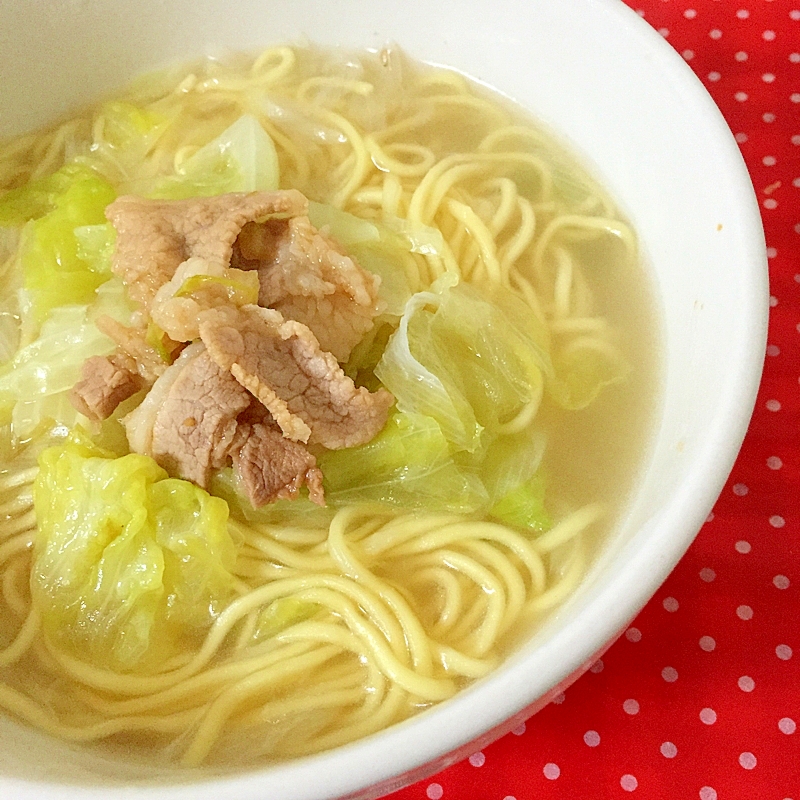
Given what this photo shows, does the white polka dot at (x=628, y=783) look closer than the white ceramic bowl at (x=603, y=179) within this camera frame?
No

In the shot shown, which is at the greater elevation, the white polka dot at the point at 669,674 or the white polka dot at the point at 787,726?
the white polka dot at the point at 669,674

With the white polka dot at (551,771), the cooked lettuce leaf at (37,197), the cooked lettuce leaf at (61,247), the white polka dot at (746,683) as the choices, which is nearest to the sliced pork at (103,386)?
the cooked lettuce leaf at (61,247)

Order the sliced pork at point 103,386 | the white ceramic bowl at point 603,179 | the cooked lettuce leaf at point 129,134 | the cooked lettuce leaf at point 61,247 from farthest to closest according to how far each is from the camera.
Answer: the cooked lettuce leaf at point 129,134 → the cooked lettuce leaf at point 61,247 → the sliced pork at point 103,386 → the white ceramic bowl at point 603,179

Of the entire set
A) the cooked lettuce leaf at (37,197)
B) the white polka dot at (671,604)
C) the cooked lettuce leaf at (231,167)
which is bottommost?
the white polka dot at (671,604)

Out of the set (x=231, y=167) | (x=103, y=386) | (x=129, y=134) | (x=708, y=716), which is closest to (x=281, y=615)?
(x=103, y=386)

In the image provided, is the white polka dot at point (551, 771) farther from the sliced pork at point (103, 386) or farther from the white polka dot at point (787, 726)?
the sliced pork at point (103, 386)
